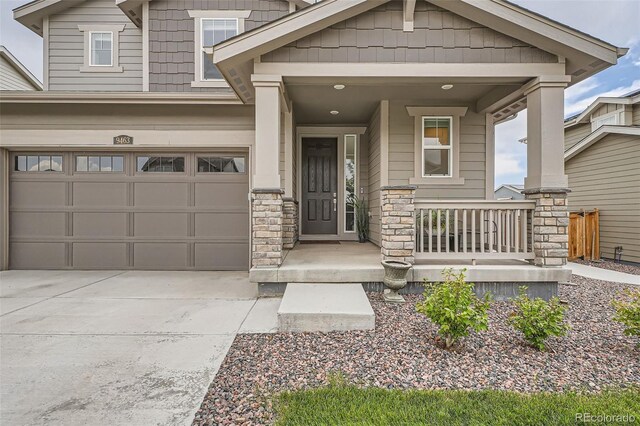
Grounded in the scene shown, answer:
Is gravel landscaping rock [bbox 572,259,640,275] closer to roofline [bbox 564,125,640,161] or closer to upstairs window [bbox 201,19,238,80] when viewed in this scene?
roofline [bbox 564,125,640,161]

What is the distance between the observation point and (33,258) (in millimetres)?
5938

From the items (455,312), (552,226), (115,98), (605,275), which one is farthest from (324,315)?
(605,275)

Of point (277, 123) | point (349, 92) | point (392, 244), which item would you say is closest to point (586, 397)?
point (392, 244)

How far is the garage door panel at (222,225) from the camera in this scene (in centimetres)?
592

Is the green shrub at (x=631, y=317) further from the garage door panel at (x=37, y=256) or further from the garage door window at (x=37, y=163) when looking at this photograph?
the garage door window at (x=37, y=163)

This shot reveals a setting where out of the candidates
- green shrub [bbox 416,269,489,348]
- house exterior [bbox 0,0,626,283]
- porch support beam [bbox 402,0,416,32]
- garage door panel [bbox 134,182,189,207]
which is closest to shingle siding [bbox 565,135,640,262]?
house exterior [bbox 0,0,626,283]

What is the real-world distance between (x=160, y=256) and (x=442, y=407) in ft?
17.8

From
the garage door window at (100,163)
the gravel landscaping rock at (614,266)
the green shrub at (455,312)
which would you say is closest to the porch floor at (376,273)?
the green shrub at (455,312)

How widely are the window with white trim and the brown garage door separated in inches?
129

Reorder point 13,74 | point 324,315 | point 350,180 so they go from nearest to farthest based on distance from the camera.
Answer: point 324,315 → point 350,180 → point 13,74

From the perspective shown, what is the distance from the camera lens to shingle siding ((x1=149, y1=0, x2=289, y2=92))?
6.42 meters

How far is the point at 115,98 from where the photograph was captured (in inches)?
216

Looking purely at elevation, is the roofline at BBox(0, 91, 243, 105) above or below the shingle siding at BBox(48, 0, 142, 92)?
below

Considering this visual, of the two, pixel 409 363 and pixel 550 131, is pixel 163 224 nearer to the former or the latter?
pixel 409 363
